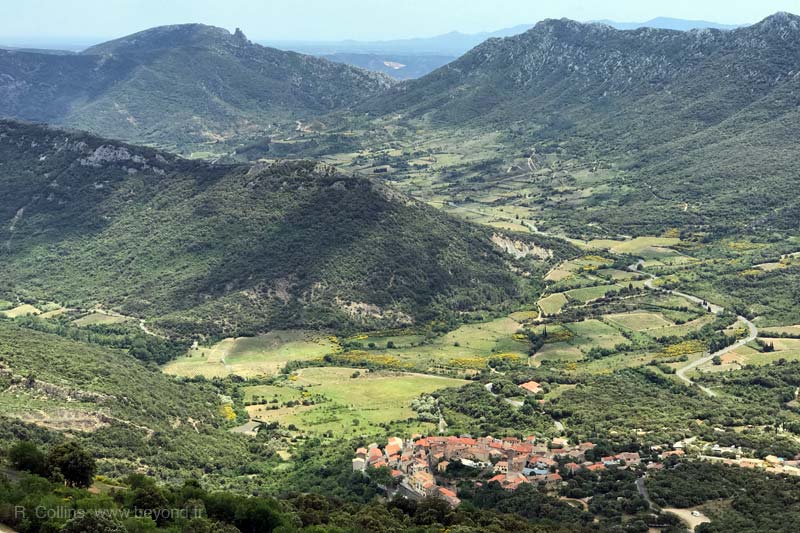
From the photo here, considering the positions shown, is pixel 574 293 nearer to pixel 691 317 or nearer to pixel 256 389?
pixel 691 317

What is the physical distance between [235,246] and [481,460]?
76.2m

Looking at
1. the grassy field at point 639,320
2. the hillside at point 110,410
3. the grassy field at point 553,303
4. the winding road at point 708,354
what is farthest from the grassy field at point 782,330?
the hillside at point 110,410

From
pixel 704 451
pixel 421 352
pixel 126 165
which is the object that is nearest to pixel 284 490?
pixel 704 451

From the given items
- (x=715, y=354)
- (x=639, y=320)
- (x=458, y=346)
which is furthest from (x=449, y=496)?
(x=639, y=320)

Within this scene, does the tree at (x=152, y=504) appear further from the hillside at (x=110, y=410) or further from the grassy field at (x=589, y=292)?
the grassy field at (x=589, y=292)

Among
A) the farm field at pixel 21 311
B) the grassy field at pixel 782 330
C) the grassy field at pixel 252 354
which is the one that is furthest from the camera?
the farm field at pixel 21 311

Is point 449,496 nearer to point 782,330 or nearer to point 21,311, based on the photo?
point 782,330

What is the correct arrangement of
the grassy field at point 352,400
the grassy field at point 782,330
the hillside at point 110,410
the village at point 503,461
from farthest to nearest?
the grassy field at point 782,330, the grassy field at point 352,400, the hillside at point 110,410, the village at point 503,461

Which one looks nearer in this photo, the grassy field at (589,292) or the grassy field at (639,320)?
Result: the grassy field at (639,320)

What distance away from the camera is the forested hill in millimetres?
136625

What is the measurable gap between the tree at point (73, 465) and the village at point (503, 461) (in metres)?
25.9

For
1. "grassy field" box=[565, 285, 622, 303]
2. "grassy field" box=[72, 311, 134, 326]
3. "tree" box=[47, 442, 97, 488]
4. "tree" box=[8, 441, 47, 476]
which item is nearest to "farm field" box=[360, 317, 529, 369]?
"grassy field" box=[565, 285, 622, 303]

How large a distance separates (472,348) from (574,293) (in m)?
28.3

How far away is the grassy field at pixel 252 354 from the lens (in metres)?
116
